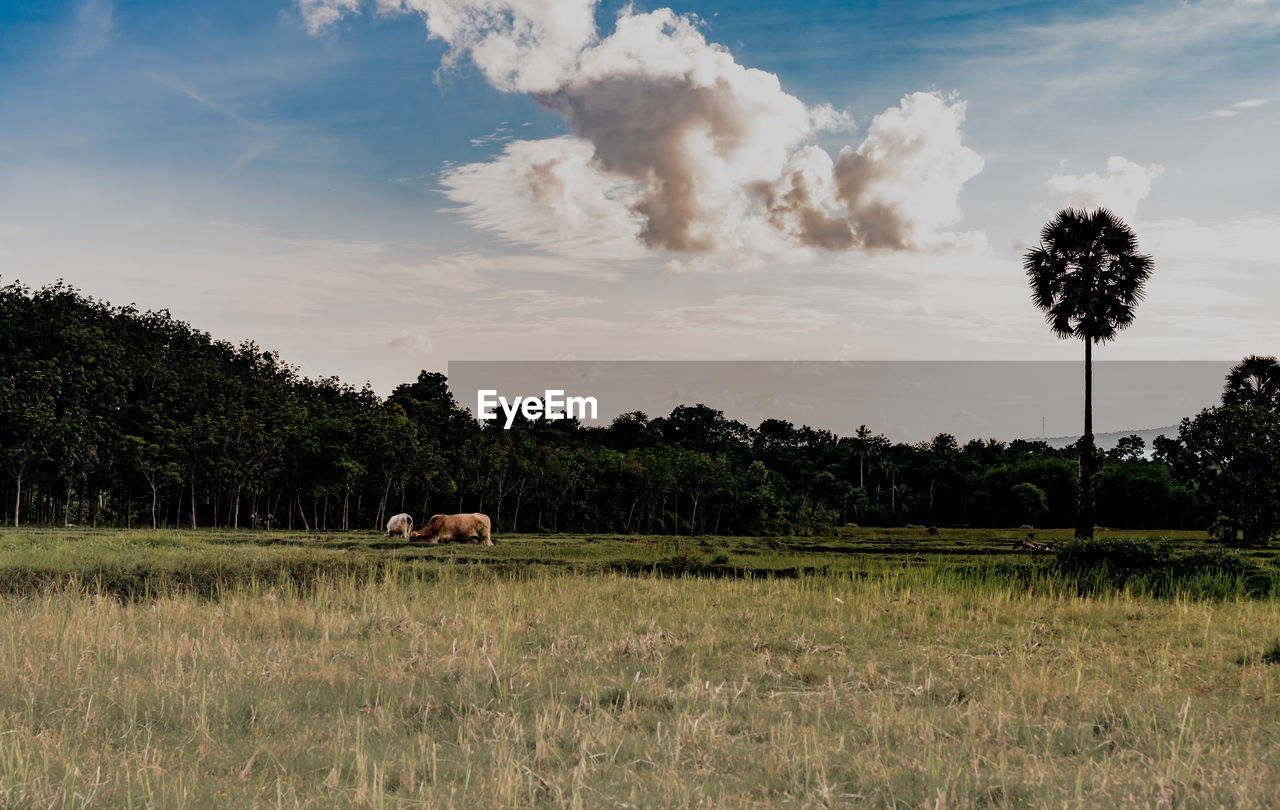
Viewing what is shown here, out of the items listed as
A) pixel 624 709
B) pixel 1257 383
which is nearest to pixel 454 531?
pixel 624 709

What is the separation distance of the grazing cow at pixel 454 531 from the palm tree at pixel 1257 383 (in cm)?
6256

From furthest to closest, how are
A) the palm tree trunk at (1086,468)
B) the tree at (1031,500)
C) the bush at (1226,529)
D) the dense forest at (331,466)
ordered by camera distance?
the tree at (1031,500)
the dense forest at (331,466)
the bush at (1226,529)
the palm tree trunk at (1086,468)

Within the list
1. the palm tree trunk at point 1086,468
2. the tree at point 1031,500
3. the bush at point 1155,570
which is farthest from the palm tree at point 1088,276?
the tree at point 1031,500

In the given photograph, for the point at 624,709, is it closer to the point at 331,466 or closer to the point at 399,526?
the point at 399,526

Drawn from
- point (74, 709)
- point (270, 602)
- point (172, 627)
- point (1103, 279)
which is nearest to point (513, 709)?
point (74, 709)

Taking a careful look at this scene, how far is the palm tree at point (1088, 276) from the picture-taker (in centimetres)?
4641

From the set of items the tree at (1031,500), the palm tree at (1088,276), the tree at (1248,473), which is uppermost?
the palm tree at (1088,276)

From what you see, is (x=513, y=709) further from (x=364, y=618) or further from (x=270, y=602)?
(x=270, y=602)

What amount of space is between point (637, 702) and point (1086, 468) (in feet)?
136

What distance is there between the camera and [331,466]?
6600 centimetres

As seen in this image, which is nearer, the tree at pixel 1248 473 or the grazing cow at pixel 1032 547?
the grazing cow at pixel 1032 547

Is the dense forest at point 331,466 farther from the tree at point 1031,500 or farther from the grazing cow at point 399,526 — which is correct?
the grazing cow at point 399,526

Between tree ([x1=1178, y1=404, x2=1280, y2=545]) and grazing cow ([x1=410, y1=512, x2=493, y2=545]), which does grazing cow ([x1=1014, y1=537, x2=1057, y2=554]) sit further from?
grazing cow ([x1=410, y1=512, x2=493, y2=545])

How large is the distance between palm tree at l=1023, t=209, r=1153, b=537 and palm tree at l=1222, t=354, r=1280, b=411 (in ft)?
102
